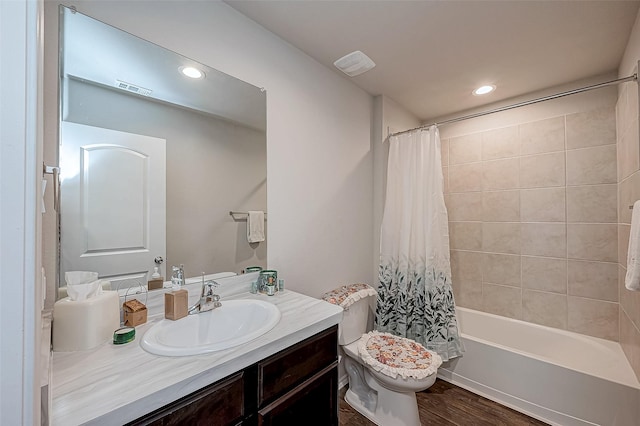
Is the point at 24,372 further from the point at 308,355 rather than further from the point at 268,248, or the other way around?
the point at 268,248

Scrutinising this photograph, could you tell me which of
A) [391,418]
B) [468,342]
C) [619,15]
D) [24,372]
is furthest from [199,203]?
[619,15]

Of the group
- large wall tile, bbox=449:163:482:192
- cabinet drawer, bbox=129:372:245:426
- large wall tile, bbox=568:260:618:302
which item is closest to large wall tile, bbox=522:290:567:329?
large wall tile, bbox=568:260:618:302

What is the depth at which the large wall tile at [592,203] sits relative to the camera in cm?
199

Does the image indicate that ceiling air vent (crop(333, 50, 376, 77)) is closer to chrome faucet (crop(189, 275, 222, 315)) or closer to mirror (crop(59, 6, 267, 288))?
mirror (crop(59, 6, 267, 288))

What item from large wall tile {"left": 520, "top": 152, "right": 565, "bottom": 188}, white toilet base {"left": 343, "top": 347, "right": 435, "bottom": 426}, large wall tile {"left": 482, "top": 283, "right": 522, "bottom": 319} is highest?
large wall tile {"left": 520, "top": 152, "right": 565, "bottom": 188}

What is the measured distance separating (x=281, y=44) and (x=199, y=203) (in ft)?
3.65

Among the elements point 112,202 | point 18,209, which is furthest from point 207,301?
point 18,209

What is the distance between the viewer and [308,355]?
43.3 inches

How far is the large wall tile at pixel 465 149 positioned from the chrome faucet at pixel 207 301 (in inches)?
101

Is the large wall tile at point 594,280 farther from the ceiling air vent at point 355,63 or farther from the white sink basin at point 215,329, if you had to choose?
the white sink basin at point 215,329

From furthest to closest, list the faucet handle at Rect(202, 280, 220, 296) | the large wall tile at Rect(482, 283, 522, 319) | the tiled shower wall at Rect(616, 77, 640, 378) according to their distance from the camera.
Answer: the large wall tile at Rect(482, 283, 522, 319) < the tiled shower wall at Rect(616, 77, 640, 378) < the faucet handle at Rect(202, 280, 220, 296)

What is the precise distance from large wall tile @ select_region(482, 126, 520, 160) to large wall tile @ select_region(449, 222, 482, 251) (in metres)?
0.66

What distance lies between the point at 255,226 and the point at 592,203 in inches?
98.6

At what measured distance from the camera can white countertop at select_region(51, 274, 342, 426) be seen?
2.05ft
